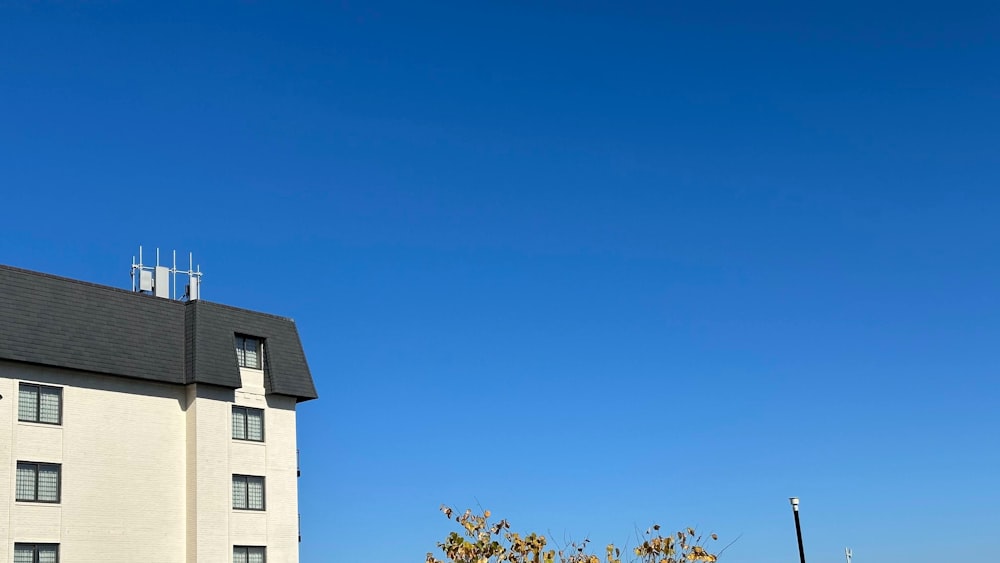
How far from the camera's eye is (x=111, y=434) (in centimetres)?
3881

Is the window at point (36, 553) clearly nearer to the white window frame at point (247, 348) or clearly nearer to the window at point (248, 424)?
the window at point (248, 424)

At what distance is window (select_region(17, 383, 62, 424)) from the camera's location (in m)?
36.5

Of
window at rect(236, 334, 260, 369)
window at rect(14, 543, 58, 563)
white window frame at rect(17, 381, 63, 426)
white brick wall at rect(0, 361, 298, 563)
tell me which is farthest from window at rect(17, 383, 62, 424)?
window at rect(236, 334, 260, 369)

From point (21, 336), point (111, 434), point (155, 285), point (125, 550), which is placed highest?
point (155, 285)

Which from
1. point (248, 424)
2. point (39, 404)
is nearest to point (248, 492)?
point (248, 424)

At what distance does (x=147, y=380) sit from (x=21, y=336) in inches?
201

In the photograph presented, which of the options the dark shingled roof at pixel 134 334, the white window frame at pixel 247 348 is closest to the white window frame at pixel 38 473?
the dark shingled roof at pixel 134 334

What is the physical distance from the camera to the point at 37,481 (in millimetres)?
36500

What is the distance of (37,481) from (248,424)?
8.71 metres

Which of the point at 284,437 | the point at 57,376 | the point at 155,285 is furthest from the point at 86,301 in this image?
the point at 284,437

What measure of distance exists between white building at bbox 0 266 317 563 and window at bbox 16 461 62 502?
0.04 meters

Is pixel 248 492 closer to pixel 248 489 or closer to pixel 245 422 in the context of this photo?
pixel 248 489

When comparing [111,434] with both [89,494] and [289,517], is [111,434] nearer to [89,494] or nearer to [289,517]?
[89,494]

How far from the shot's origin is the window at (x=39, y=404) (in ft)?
120
